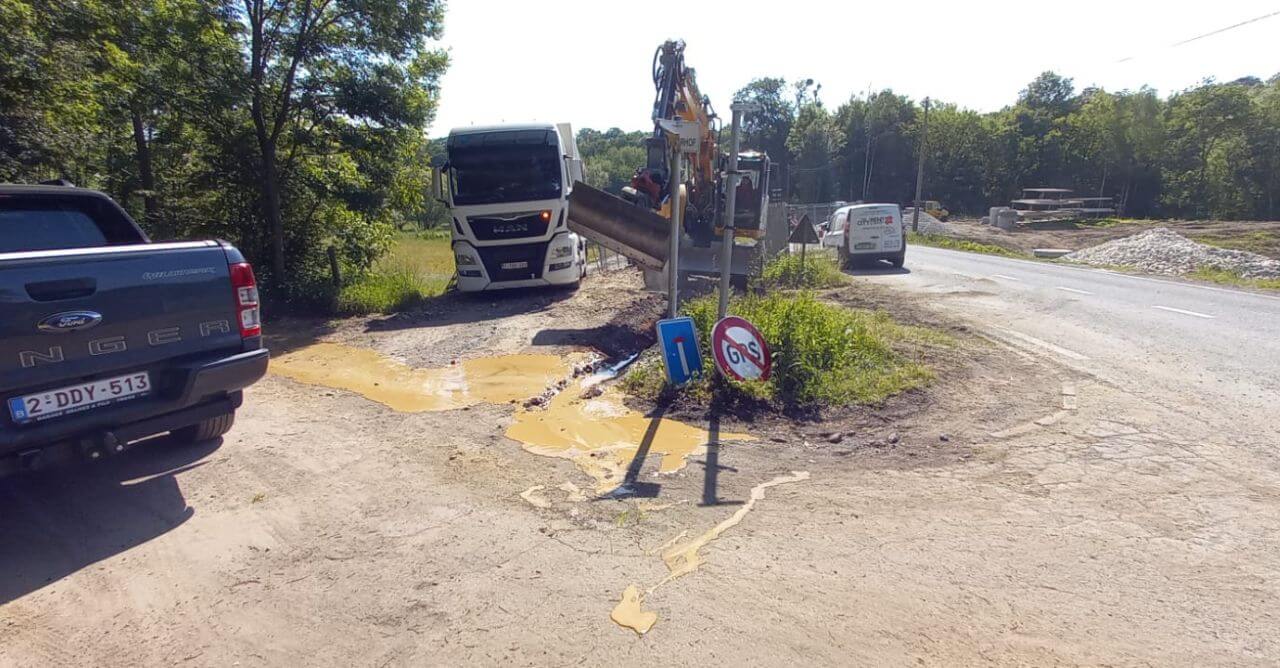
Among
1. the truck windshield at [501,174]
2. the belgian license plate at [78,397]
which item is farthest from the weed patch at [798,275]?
the belgian license plate at [78,397]

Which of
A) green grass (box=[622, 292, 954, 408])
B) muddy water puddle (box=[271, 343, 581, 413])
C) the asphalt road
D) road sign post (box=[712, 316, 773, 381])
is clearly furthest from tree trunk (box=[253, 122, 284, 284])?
the asphalt road

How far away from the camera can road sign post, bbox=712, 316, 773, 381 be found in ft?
20.1

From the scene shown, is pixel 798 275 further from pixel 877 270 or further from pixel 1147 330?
pixel 1147 330

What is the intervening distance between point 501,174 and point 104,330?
359 inches

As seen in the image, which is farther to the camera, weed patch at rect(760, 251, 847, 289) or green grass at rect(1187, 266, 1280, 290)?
green grass at rect(1187, 266, 1280, 290)

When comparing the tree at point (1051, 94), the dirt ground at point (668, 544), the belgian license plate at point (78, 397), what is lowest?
the dirt ground at point (668, 544)

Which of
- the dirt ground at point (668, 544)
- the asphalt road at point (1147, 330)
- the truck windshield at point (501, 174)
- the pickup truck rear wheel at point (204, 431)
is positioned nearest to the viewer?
the dirt ground at point (668, 544)

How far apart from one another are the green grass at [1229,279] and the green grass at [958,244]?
9.68 metres

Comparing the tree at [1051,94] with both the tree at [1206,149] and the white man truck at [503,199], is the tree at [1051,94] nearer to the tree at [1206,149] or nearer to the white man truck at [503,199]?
the tree at [1206,149]

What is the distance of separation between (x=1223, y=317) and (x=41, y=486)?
605 inches

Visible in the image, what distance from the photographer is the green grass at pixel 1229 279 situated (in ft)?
54.0

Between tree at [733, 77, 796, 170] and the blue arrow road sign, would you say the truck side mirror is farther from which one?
tree at [733, 77, 796, 170]

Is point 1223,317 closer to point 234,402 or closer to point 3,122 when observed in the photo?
point 234,402

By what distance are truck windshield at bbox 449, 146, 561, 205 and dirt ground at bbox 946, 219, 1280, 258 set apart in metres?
28.0
